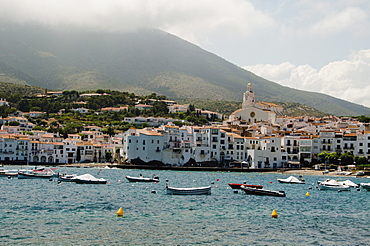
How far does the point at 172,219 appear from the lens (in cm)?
3034

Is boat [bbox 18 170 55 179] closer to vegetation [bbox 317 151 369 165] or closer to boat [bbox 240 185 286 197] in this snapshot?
boat [bbox 240 185 286 197]

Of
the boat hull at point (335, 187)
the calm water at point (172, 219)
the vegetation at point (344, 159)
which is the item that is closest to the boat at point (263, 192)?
the calm water at point (172, 219)

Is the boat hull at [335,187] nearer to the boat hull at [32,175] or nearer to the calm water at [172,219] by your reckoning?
the calm water at [172,219]

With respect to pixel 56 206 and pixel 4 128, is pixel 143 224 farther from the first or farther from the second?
pixel 4 128

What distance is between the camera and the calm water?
81.7 ft

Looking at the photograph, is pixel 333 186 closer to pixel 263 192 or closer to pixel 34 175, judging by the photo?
Result: pixel 263 192

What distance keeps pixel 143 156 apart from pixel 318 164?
33.8 metres

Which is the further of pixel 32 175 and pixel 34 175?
pixel 34 175

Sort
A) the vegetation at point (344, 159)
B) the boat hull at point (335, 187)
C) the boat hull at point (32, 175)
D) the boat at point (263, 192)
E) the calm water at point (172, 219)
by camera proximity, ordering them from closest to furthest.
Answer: the calm water at point (172, 219) < the boat at point (263, 192) < the boat hull at point (335, 187) < the boat hull at point (32, 175) < the vegetation at point (344, 159)

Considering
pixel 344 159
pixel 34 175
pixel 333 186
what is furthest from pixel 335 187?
pixel 344 159

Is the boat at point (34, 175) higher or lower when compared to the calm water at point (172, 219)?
higher

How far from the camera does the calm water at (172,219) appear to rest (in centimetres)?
2489

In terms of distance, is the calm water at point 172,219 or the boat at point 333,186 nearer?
the calm water at point 172,219

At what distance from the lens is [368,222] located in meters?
32.3
